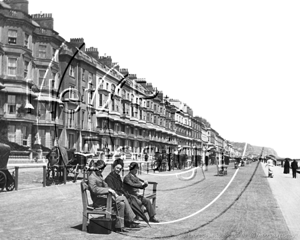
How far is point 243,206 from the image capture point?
13375mm

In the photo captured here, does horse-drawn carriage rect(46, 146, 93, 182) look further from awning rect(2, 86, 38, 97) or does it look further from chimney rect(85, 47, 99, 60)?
chimney rect(85, 47, 99, 60)

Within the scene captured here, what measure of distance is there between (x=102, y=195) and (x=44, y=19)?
144 ft

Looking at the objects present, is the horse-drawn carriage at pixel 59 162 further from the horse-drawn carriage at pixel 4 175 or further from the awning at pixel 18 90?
the awning at pixel 18 90

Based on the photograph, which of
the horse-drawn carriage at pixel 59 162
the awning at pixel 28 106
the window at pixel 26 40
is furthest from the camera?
the window at pixel 26 40

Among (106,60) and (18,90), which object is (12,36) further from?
(106,60)

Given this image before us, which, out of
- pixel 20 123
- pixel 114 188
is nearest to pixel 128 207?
pixel 114 188

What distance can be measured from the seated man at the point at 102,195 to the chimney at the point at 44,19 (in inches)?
1672

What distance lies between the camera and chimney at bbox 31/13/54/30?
48.0 metres

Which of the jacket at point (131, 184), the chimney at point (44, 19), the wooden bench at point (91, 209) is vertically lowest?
the wooden bench at point (91, 209)

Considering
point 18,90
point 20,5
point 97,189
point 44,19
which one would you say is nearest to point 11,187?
point 97,189

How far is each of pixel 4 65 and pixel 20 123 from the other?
6546mm

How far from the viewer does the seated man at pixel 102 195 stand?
8.66 metres

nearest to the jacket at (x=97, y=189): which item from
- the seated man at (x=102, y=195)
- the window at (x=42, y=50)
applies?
the seated man at (x=102, y=195)

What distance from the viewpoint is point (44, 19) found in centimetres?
4822
